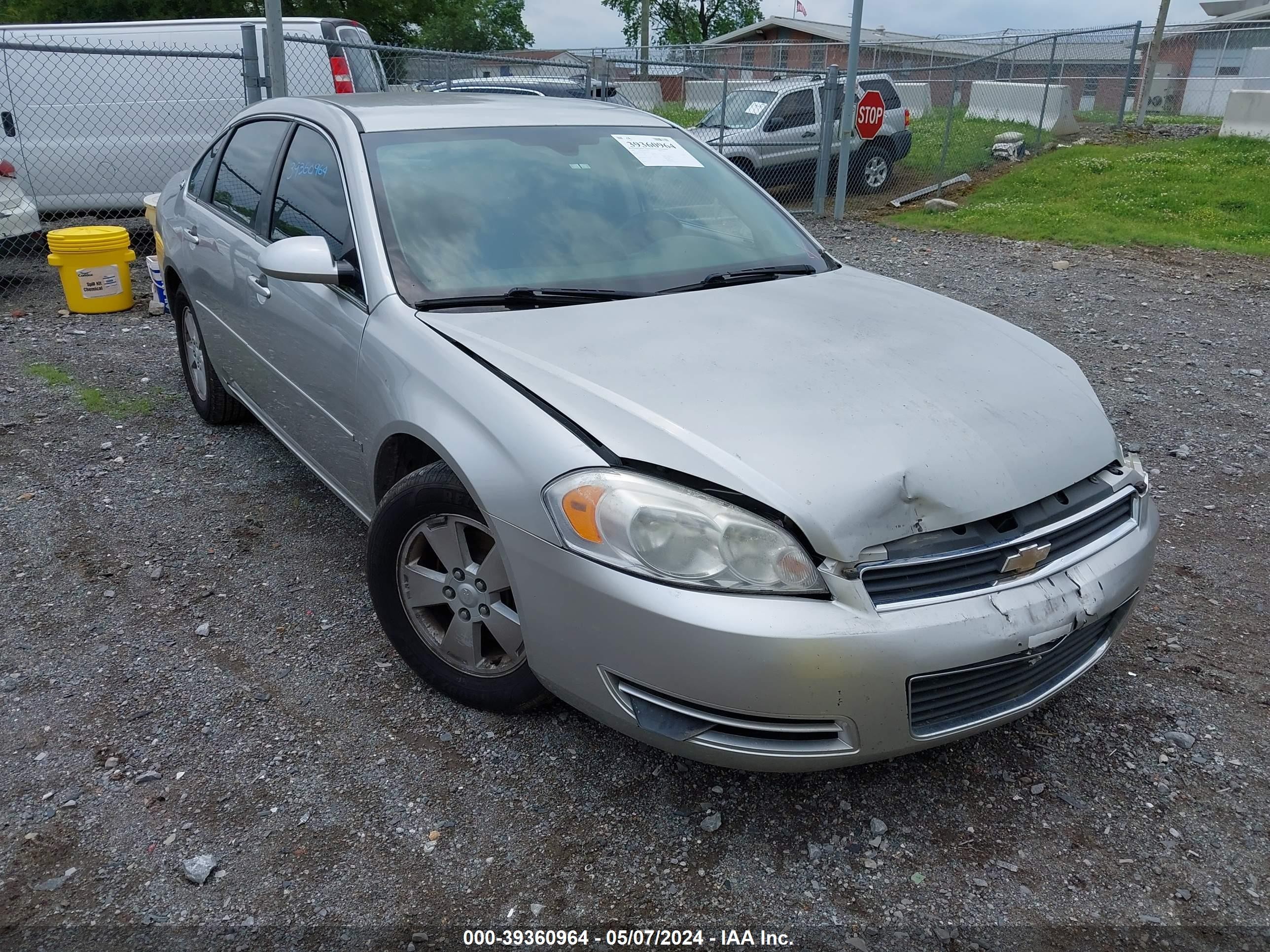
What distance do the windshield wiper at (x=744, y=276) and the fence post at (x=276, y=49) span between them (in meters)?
5.84

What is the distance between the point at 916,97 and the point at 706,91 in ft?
13.8

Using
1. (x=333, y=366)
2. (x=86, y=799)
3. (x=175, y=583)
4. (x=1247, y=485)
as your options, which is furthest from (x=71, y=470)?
(x=1247, y=485)

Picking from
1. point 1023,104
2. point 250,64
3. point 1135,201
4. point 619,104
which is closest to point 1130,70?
point 1023,104

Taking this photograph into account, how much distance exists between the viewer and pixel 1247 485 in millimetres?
4648

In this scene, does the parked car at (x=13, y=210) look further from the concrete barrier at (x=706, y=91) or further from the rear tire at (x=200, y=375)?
the concrete barrier at (x=706, y=91)

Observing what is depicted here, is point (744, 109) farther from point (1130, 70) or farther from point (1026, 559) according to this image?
point (1026, 559)

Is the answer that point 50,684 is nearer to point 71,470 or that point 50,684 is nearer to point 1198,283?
point 71,470

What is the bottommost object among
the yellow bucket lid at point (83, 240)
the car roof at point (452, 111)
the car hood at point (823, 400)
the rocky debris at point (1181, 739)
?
the rocky debris at point (1181, 739)

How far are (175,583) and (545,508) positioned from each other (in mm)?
2043

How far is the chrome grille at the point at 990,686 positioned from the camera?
7.28 ft

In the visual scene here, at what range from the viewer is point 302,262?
3045 millimetres

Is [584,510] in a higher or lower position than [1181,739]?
higher

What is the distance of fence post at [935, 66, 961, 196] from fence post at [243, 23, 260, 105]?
9.23m

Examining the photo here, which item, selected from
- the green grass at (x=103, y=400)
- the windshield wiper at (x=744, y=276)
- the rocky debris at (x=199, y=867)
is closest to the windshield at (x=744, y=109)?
the green grass at (x=103, y=400)
